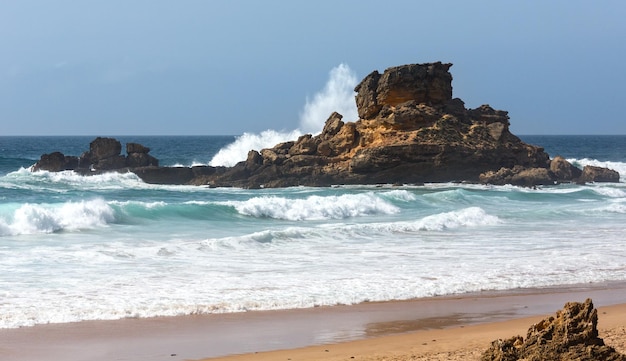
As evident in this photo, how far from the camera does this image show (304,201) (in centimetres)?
2772

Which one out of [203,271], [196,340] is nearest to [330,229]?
[203,271]

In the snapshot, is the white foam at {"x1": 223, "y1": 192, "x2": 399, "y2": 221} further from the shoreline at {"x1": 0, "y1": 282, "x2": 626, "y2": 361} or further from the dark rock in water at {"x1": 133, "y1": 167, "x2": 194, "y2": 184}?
the shoreline at {"x1": 0, "y1": 282, "x2": 626, "y2": 361}

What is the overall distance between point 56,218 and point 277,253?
6713mm

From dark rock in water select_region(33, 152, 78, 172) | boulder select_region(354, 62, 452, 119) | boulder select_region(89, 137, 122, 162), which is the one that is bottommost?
dark rock in water select_region(33, 152, 78, 172)

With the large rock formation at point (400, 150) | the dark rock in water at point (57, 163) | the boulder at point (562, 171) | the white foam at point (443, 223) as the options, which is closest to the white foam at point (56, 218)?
the white foam at point (443, 223)

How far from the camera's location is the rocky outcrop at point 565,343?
6688mm

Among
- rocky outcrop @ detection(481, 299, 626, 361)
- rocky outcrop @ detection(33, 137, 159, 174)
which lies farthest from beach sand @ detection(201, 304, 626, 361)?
rocky outcrop @ detection(33, 137, 159, 174)

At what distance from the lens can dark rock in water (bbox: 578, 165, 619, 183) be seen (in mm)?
42781

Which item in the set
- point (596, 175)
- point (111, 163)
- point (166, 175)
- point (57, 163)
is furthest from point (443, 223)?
point (57, 163)

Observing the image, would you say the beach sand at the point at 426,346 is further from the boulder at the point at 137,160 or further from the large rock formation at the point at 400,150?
the boulder at the point at 137,160

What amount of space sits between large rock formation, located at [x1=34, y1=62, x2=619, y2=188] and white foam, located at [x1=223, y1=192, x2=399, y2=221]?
913cm

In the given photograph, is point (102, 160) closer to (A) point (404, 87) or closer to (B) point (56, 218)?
(A) point (404, 87)

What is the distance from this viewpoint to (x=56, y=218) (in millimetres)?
20547

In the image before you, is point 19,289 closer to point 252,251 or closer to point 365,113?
point 252,251
